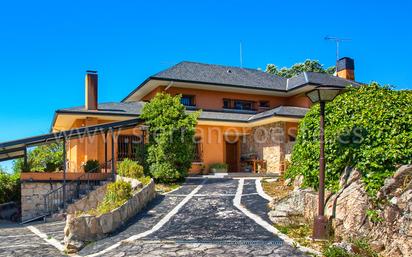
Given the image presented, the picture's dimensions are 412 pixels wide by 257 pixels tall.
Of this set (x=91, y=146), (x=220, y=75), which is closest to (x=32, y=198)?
(x=91, y=146)

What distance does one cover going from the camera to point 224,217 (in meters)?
10.1

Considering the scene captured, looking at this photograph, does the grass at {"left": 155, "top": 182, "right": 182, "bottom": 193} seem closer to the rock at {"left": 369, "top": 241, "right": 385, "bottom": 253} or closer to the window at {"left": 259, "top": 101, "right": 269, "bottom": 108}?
the rock at {"left": 369, "top": 241, "right": 385, "bottom": 253}

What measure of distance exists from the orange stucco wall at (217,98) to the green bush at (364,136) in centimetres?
1313

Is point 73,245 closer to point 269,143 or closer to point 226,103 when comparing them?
point 269,143

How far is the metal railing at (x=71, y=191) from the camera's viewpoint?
14.9 m

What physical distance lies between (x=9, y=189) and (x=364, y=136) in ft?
51.8

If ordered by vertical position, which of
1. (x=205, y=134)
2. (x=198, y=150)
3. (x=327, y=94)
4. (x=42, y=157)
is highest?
(x=327, y=94)

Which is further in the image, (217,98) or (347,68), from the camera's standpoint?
(347,68)

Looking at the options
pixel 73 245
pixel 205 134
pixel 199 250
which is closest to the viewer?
pixel 199 250

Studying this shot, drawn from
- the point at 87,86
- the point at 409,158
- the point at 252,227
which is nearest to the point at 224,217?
the point at 252,227

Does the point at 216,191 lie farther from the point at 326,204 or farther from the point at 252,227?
the point at 326,204

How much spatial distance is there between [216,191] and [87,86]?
9.38 metres

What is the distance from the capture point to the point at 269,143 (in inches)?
812

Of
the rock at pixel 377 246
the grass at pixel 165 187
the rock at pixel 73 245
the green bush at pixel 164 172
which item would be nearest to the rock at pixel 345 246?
the rock at pixel 377 246
